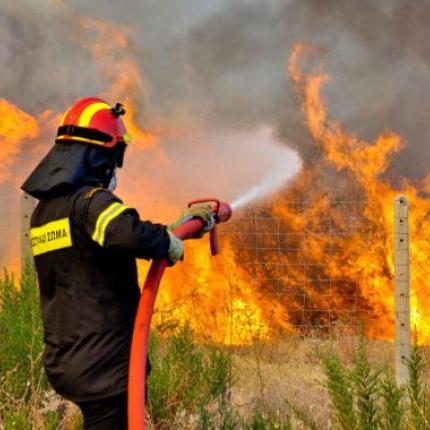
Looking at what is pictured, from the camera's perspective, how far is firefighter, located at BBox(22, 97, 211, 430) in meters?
2.36

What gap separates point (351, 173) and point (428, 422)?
9.76m

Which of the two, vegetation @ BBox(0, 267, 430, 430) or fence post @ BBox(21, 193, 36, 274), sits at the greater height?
fence post @ BBox(21, 193, 36, 274)

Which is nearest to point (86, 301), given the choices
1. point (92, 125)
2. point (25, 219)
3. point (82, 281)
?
point (82, 281)

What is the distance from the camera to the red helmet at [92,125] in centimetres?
250

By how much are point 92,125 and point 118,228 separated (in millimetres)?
549

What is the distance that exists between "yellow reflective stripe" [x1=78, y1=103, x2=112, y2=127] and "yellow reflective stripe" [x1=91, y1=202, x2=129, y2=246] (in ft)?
1.50

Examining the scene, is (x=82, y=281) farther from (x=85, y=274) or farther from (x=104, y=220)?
(x=104, y=220)

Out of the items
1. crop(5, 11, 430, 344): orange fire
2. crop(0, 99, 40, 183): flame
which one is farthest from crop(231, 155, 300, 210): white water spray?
crop(0, 99, 40, 183): flame

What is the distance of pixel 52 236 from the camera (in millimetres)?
2453

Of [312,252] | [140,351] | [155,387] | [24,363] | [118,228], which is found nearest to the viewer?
[118,228]

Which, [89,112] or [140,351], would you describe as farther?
[89,112]

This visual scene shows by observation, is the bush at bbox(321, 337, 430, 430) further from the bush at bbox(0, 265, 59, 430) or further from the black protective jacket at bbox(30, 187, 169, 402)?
the bush at bbox(0, 265, 59, 430)

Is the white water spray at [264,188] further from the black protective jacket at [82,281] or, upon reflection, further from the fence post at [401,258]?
the fence post at [401,258]

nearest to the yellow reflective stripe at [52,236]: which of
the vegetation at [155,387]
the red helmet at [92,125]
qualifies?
the red helmet at [92,125]
